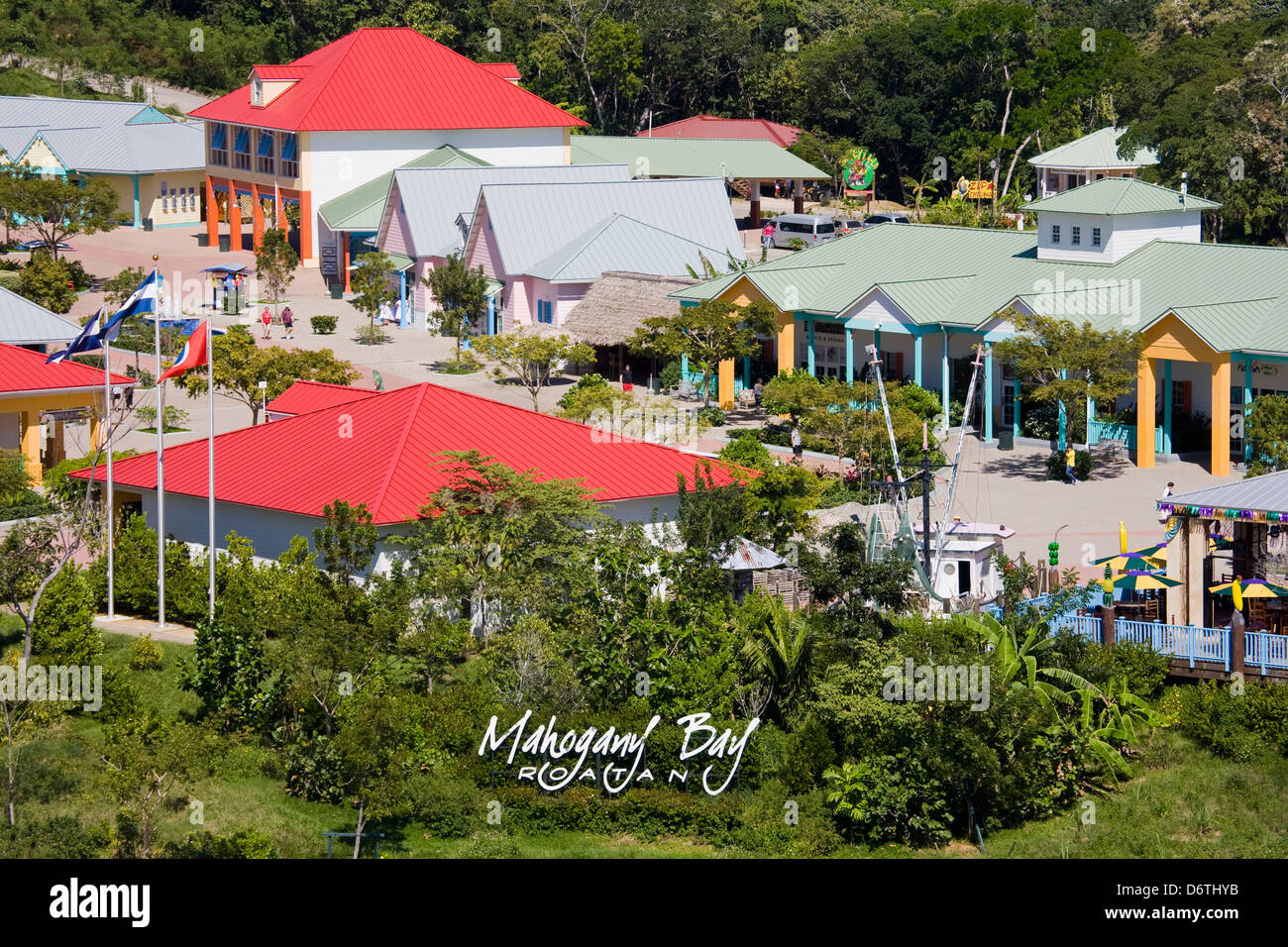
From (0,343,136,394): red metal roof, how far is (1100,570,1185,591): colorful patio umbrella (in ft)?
77.5

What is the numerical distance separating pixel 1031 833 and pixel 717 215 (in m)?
45.7

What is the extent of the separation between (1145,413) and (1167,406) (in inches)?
27.1

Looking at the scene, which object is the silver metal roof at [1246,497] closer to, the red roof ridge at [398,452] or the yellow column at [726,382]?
the red roof ridge at [398,452]

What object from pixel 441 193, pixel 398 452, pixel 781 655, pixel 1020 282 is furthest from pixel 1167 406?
pixel 441 193

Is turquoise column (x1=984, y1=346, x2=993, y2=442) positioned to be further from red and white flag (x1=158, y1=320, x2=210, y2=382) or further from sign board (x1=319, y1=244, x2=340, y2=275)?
sign board (x1=319, y1=244, x2=340, y2=275)

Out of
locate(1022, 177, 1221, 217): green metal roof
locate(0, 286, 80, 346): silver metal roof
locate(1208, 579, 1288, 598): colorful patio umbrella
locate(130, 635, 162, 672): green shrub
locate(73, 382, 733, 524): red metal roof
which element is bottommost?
locate(130, 635, 162, 672): green shrub

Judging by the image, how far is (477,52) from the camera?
116m

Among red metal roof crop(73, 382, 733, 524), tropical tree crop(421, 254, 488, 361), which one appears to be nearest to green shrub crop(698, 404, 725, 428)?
tropical tree crop(421, 254, 488, 361)

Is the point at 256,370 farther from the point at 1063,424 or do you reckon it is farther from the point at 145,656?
the point at 1063,424

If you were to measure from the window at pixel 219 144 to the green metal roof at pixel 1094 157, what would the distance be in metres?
35.7

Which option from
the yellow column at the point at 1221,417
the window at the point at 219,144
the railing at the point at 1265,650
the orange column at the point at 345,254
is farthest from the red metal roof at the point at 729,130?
the railing at the point at 1265,650

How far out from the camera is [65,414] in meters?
48.5

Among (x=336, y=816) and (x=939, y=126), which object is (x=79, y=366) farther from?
(x=939, y=126)

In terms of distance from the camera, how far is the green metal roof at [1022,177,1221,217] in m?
56.5
